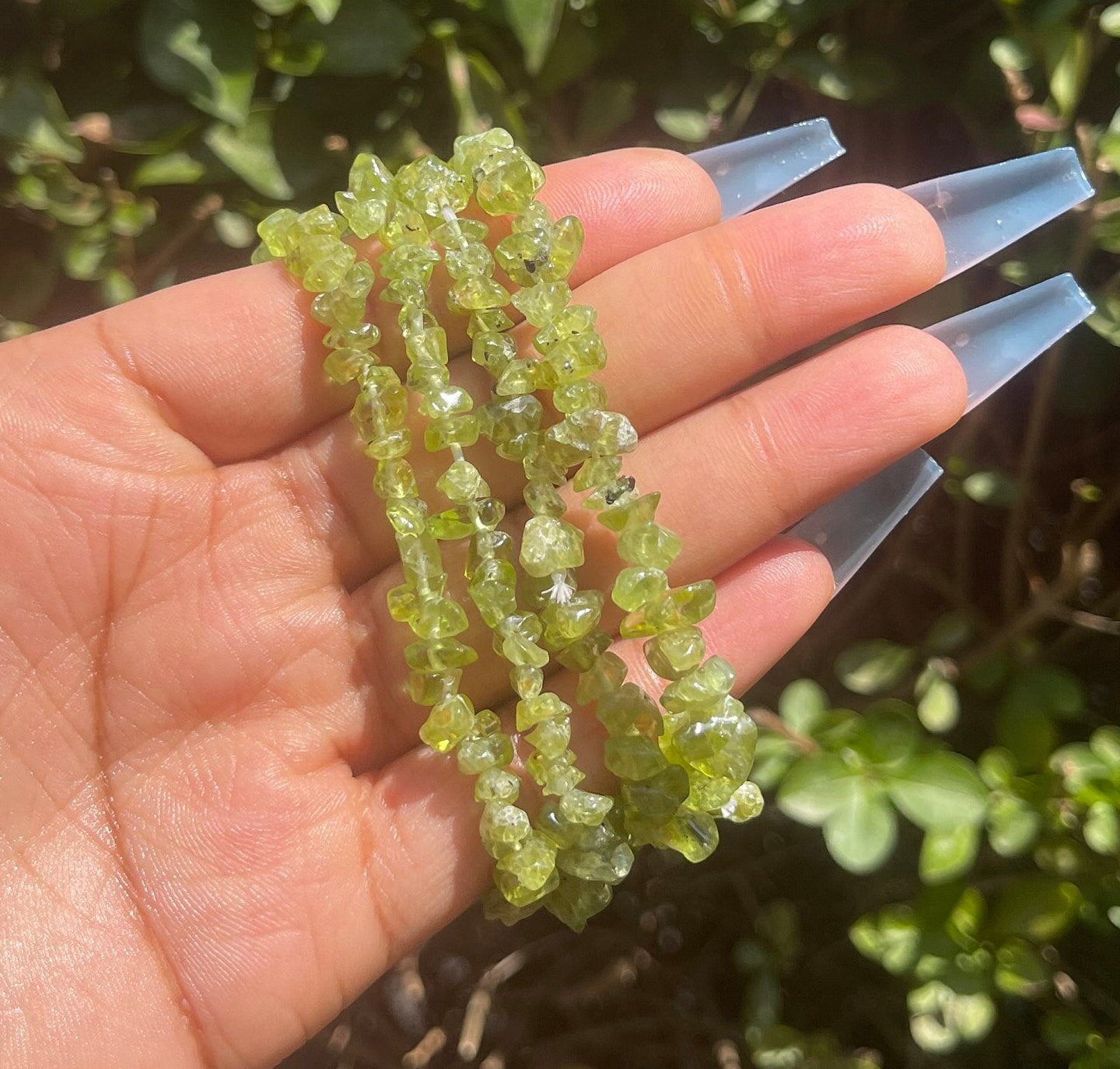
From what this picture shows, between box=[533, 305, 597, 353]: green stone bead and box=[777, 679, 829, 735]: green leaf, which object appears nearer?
box=[533, 305, 597, 353]: green stone bead

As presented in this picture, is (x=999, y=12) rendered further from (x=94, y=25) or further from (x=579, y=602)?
(x=94, y=25)

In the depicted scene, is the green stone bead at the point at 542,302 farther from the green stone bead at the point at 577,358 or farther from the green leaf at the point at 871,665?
the green leaf at the point at 871,665

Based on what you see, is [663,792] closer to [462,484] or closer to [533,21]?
[462,484]

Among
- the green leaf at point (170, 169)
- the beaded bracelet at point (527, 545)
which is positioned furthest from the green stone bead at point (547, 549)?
the green leaf at point (170, 169)

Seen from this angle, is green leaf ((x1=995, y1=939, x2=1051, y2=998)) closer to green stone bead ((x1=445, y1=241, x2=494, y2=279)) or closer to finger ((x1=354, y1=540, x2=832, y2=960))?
finger ((x1=354, y1=540, x2=832, y2=960))

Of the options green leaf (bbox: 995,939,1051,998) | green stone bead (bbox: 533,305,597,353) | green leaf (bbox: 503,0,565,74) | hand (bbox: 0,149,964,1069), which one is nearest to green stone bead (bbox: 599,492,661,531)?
hand (bbox: 0,149,964,1069)

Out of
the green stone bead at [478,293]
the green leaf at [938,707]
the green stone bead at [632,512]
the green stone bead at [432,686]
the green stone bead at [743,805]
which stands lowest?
the green leaf at [938,707]
